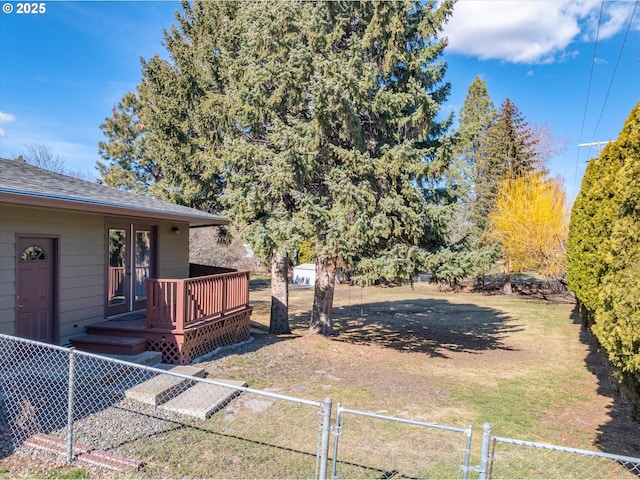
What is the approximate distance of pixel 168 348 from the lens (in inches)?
316

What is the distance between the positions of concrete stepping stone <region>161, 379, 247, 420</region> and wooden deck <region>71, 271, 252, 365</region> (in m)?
1.66

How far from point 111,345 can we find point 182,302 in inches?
57.5

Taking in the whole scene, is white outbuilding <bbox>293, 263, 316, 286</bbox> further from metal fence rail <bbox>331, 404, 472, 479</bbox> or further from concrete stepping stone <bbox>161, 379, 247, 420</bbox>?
metal fence rail <bbox>331, 404, 472, 479</bbox>

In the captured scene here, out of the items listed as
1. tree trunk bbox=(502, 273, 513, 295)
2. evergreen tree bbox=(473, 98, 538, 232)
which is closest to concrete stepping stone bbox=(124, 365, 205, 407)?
evergreen tree bbox=(473, 98, 538, 232)

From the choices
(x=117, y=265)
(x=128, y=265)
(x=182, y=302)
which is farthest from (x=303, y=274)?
(x=182, y=302)

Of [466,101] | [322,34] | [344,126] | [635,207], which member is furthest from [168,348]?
[466,101]

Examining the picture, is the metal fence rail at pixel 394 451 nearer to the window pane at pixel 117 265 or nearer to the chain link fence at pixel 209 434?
the chain link fence at pixel 209 434

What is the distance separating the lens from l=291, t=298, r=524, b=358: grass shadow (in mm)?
12703

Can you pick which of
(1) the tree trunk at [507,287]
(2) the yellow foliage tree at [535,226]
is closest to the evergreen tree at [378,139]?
(2) the yellow foliage tree at [535,226]

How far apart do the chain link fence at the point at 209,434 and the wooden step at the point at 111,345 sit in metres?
0.89

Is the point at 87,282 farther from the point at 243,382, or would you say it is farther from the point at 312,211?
the point at 312,211

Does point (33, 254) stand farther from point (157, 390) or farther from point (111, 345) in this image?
point (157, 390)

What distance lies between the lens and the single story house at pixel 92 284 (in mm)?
6809

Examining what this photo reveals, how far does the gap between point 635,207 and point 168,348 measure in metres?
7.67
